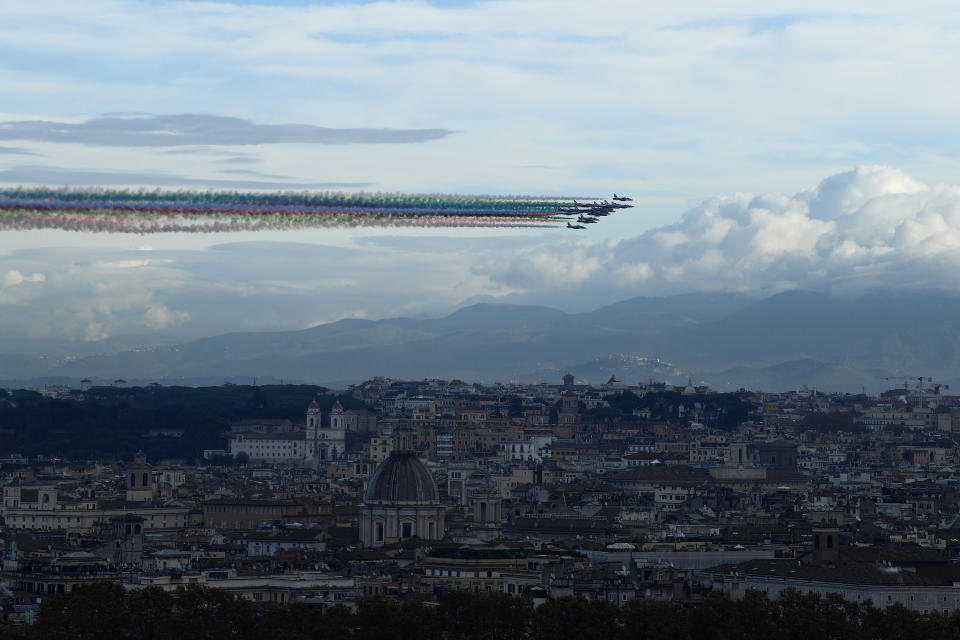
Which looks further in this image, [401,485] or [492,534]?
[401,485]

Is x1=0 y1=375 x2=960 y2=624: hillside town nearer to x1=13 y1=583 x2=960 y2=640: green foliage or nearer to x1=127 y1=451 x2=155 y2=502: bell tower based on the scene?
x1=127 y1=451 x2=155 y2=502: bell tower

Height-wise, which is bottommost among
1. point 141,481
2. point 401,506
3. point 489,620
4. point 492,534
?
point 489,620

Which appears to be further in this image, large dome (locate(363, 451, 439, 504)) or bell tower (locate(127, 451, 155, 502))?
bell tower (locate(127, 451, 155, 502))

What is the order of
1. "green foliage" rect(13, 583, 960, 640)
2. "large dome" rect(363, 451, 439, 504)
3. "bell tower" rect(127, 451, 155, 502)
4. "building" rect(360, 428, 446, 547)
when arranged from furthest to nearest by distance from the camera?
"bell tower" rect(127, 451, 155, 502) < "large dome" rect(363, 451, 439, 504) < "building" rect(360, 428, 446, 547) < "green foliage" rect(13, 583, 960, 640)

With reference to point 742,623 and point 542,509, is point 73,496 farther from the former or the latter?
point 742,623

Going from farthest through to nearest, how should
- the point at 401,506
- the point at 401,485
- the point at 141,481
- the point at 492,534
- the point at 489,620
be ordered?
1. the point at 141,481
2. the point at 401,485
3. the point at 401,506
4. the point at 492,534
5. the point at 489,620

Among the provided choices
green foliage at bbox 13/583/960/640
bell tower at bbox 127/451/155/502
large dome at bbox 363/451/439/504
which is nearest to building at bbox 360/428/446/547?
large dome at bbox 363/451/439/504

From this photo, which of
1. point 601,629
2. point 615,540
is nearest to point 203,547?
point 615,540

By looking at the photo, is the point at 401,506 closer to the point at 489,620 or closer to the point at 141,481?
the point at 141,481

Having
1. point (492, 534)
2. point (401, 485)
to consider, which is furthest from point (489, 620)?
point (401, 485)
